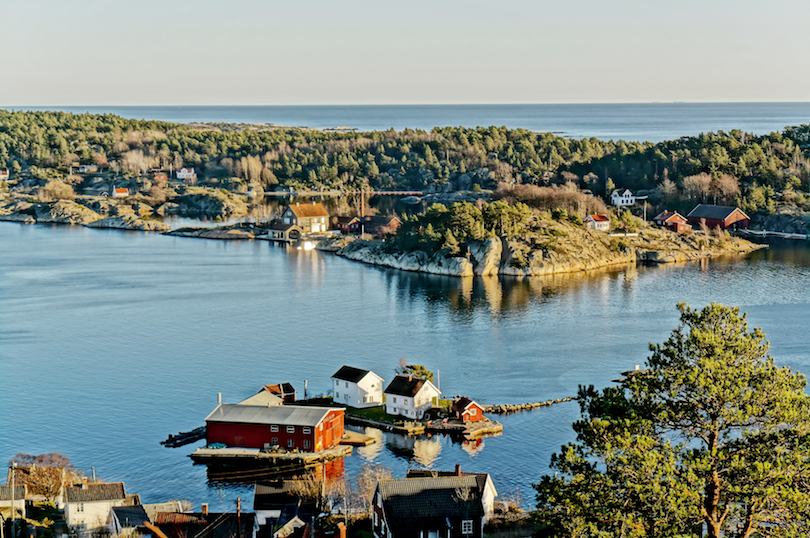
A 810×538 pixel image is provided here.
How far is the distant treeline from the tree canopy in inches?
2531

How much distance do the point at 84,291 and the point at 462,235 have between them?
68.1 feet

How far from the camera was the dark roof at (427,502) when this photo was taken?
1805 centimetres

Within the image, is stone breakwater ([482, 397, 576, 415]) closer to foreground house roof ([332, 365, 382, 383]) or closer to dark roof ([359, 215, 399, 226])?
foreground house roof ([332, 365, 382, 383])

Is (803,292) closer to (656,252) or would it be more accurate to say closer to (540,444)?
(656,252)

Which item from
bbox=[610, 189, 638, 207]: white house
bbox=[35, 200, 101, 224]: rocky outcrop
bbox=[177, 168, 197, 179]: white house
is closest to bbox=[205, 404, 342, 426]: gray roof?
bbox=[610, 189, 638, 207]: white house

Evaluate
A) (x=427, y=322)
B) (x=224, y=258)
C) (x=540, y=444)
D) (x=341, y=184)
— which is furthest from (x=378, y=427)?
(x=341, y=184)

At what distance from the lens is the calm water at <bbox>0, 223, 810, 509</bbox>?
2605 cm

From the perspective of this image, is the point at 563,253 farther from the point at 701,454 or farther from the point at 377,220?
the point at 701,454

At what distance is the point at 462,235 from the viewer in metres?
55.8

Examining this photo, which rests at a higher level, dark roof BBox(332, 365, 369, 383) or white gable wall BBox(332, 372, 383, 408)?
dark roof BBox(332, 365, 369, 383)

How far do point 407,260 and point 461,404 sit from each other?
30025 millimetres

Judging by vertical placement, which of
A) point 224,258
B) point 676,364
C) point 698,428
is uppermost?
point 676,364

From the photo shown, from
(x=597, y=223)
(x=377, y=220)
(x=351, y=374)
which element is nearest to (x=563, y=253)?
(x=597, y=223)

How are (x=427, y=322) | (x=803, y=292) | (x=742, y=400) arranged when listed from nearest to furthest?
(x=742, y=400), (x=427, y=322), (x=803, y=292)
